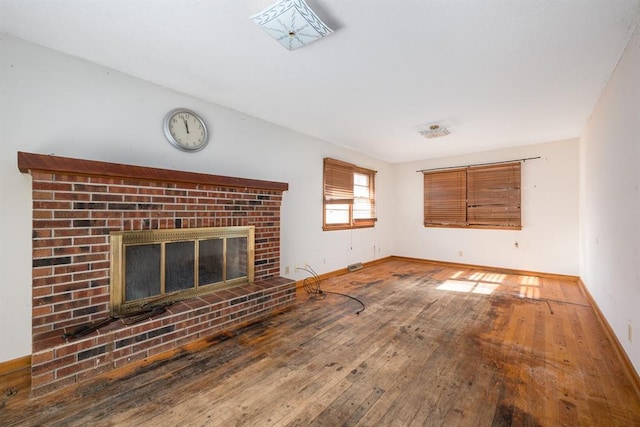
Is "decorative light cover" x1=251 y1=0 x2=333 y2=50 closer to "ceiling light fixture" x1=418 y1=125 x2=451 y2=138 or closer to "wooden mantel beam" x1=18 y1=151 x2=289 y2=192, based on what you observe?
"wooden mantel beam" x1=18 y1=151 x2=289 y2=192

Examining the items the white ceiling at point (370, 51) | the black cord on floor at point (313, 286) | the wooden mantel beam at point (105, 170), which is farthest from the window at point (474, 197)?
the wooden mantel beam at point (105, 170)

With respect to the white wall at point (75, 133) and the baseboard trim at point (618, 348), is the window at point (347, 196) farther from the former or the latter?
the baseboard trim at point (618, 348)

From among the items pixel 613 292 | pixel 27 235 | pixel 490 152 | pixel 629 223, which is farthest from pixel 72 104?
pixel 490 152

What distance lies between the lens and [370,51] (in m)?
2.19

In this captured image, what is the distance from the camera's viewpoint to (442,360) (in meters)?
2.22

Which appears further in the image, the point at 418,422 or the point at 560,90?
the point at 560,90

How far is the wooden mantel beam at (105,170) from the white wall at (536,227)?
376cm

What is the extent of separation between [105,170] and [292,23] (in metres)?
1.80

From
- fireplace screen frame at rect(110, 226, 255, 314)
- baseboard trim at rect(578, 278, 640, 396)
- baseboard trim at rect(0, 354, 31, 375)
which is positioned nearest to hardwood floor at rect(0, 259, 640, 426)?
baseboard trim at rect(578, 278, 640, 396)

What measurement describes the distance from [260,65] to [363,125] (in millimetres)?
1959

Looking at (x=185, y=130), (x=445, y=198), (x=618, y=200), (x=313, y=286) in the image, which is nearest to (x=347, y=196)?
(x=313, y=286)

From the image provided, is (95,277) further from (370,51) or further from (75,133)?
(370,51)

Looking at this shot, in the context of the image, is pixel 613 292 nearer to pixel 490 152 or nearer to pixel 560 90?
pixel 560 90

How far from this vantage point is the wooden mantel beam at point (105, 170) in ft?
6.27
